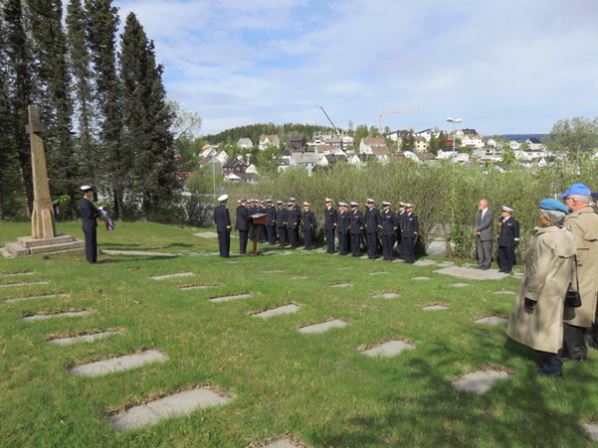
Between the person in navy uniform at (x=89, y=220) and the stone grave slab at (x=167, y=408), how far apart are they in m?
7.39

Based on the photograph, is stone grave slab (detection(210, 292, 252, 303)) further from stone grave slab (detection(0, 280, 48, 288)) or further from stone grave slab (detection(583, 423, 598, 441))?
stone grave slab (detection(583, 423, 598, 441))

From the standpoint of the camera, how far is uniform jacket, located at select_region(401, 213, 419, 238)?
1423cm

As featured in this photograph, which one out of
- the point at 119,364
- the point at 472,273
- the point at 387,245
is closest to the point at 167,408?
the point at 119,364

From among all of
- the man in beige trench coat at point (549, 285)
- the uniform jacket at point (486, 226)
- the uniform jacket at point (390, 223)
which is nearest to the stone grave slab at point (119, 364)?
the man in beige trench coat at point (549, 285)

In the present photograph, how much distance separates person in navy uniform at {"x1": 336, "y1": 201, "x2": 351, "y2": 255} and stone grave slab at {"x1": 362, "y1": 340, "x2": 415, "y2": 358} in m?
11.1

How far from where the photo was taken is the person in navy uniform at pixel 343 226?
1620 centimetres

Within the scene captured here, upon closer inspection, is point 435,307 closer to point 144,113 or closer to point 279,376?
point 279,376

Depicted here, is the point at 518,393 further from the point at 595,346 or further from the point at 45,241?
the point at 45,241

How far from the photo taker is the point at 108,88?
103 ft

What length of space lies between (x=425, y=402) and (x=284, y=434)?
1258mm

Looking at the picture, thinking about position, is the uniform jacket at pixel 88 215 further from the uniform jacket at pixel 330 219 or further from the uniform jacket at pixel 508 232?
the uniform jacket at pixel 508 232

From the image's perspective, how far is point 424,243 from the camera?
16.2 metres

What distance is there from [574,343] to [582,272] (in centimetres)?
78

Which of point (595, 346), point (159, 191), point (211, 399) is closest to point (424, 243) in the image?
point (595, 346)
